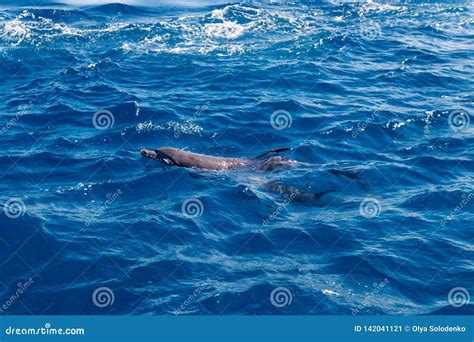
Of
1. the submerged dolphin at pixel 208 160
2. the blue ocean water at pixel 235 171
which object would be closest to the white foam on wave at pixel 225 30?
the blue ocean water at pixel 235 171

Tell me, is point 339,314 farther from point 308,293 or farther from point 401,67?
point 401,67

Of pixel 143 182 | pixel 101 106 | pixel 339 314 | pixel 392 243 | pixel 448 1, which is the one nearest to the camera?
pixel 339 314

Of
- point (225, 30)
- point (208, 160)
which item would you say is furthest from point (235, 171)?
point (225, 30)

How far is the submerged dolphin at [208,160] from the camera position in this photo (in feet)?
67.5

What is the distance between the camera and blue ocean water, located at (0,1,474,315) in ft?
49.2

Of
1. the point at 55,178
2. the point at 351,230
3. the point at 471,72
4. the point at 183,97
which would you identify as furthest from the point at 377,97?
the point at 55,178

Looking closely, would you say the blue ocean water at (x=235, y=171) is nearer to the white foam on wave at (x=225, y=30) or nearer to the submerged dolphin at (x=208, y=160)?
the white foam on wave at (x=225, y=30)

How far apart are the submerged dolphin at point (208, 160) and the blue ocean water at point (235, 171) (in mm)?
328

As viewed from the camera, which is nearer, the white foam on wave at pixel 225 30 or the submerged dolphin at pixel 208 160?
the submerged dolphin at pixel 208 160

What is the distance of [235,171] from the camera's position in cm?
2056

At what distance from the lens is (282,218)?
18.0 meters

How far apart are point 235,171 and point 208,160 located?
966mm

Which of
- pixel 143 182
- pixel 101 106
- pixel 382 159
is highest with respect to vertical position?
pixel 101 106

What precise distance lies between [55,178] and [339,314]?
1056 cm
